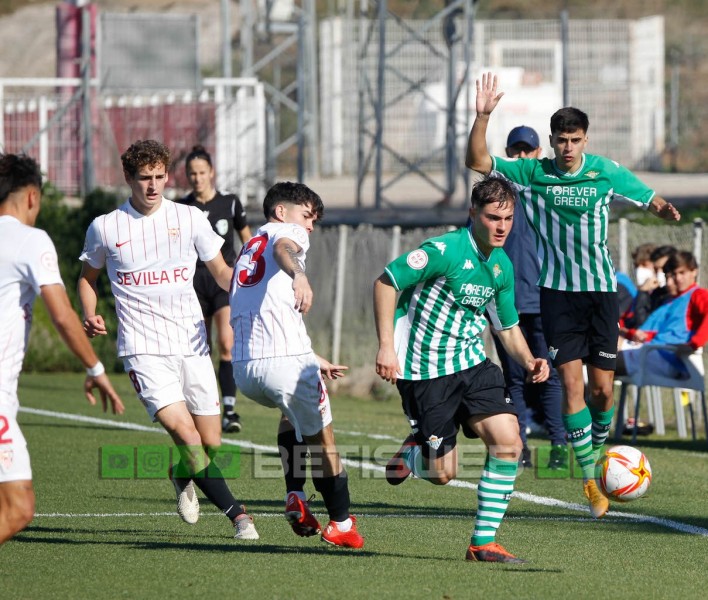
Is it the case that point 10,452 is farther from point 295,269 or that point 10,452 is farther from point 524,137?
point 524,137

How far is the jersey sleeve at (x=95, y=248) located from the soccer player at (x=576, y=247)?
235cm

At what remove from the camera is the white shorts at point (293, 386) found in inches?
285

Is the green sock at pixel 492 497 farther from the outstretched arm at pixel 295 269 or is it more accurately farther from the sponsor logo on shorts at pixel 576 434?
the sponsor logo on shorts at pixel 576 434

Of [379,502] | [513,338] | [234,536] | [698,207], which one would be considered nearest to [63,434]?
[379,502]

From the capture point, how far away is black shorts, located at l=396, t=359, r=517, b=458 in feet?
23.9

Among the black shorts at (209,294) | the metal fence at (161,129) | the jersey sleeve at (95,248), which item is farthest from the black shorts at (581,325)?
the metal fence at (161,129)

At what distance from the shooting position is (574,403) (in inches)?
355

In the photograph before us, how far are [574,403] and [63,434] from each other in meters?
Answer: 5.57

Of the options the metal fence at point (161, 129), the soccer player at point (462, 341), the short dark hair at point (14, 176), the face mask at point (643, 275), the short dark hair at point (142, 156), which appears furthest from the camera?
the metal fence at point (161, 129)

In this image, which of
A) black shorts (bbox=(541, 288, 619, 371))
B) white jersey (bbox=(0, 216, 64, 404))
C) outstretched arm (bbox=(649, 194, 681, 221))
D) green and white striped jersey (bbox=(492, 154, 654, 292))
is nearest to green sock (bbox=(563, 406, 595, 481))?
black shorts (bbox=(541, 288, 619, 371))

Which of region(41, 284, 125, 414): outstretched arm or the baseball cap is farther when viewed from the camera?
the baseball cap

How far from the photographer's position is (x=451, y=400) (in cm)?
733

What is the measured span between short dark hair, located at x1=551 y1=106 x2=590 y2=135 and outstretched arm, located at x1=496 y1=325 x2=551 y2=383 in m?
1.69

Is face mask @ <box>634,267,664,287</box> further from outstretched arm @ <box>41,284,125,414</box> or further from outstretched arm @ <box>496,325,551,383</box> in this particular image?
outstretched arm @ <box>41,284,125,414</box>
